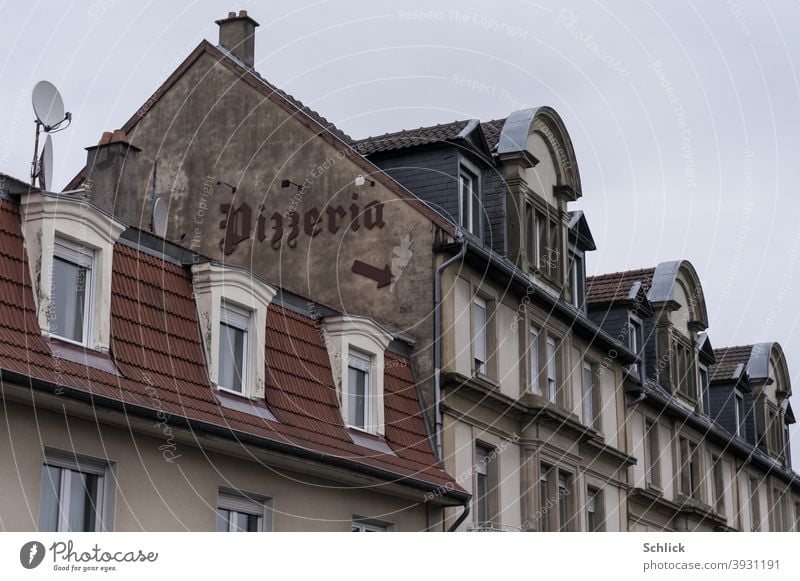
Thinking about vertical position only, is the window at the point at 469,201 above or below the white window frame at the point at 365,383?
above

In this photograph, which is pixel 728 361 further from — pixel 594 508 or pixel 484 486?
pixel 484 486

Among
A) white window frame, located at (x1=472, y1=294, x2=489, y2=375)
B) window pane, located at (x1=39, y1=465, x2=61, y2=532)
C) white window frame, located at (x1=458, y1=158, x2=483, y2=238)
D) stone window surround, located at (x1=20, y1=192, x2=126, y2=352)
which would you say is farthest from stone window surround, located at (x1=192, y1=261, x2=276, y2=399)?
white window frame, located at (x1=458, y1=158, x2=483, y2=238)

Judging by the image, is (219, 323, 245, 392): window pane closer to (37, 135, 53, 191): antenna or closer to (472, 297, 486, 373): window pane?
(37, 135, 53, 191): antenna

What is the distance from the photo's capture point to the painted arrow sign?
26.3 metres

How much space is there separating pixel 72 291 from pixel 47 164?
11.3 feet

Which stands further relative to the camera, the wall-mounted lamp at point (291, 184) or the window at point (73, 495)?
the wall-mounted lamp at point (291, 184)

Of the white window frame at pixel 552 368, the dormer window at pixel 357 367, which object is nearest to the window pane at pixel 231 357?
the dormer window at pixel 357 367

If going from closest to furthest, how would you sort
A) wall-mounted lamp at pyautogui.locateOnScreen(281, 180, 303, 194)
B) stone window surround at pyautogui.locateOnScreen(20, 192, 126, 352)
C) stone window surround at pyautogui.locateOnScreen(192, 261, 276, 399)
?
stone window surround at pyautogui.locateOnScreen(20, 192, 126, 352) → stone window surround at pyautogui.locateOnScreen(192, 261, 276, 399) → wall-mounted lamp at pyautogui.locateOnScreen(281, 180, 303, 194)

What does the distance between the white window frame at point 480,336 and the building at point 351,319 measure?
6 cm

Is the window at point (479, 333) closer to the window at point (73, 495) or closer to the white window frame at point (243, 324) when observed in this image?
the white window frame at point (243, 324)

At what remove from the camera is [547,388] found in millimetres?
29672

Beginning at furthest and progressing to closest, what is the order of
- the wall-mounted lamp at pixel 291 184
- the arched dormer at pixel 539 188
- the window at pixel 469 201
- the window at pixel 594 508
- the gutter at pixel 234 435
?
the window at pixel 594 508, the arched dormer at pixel 539 188, the window at pixel 469 201, the wall-mounted lamp at pixel 291 184, the gutter at pixel 234 435

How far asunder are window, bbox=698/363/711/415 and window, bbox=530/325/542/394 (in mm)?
14955

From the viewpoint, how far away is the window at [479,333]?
2667cm
